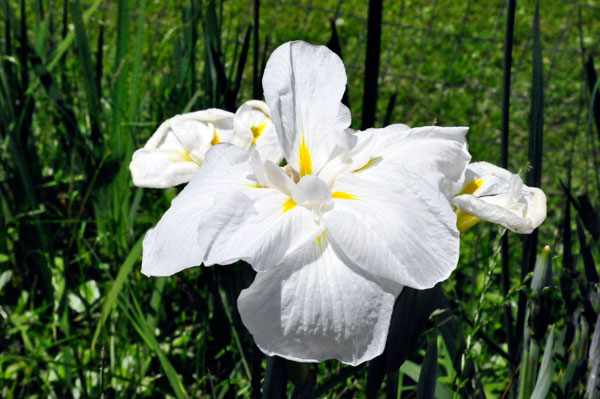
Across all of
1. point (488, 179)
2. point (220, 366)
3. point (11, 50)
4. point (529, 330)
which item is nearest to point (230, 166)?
point (488, 179)

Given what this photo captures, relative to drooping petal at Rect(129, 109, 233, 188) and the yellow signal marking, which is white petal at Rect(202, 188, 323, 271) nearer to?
the yellow signal marking

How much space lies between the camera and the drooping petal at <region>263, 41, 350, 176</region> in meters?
0.94

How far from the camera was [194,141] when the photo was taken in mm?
1073

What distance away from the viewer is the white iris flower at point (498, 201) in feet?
2.81

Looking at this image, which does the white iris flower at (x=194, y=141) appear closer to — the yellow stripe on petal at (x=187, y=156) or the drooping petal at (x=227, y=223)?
the yellow stripe on petal at (x=187, y=156)

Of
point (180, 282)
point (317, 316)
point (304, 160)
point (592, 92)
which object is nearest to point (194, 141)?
point (304, 160)

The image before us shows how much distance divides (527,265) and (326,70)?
0.63 meters

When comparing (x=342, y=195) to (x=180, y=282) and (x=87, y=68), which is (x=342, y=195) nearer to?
(x=87, y=68)

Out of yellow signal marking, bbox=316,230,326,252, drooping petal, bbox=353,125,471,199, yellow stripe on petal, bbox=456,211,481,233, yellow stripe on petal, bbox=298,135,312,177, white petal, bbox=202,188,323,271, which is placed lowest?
yellow stripe on petal, bbox=456,211,481,233

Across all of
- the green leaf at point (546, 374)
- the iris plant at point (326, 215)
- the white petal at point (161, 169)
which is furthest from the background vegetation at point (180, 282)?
the white petal at point (161, 169)

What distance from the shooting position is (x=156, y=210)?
7.13 feet

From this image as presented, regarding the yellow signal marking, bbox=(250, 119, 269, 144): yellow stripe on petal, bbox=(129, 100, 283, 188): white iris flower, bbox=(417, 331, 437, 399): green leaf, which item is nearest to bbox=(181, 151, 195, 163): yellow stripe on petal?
bbox=(129, 100, 283, 188): white iris flower

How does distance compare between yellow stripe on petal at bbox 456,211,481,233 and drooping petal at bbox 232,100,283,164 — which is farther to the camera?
drooping petal at bbox 232,100,283,164

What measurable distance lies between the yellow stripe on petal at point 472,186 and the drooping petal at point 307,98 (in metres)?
→ 0.19
